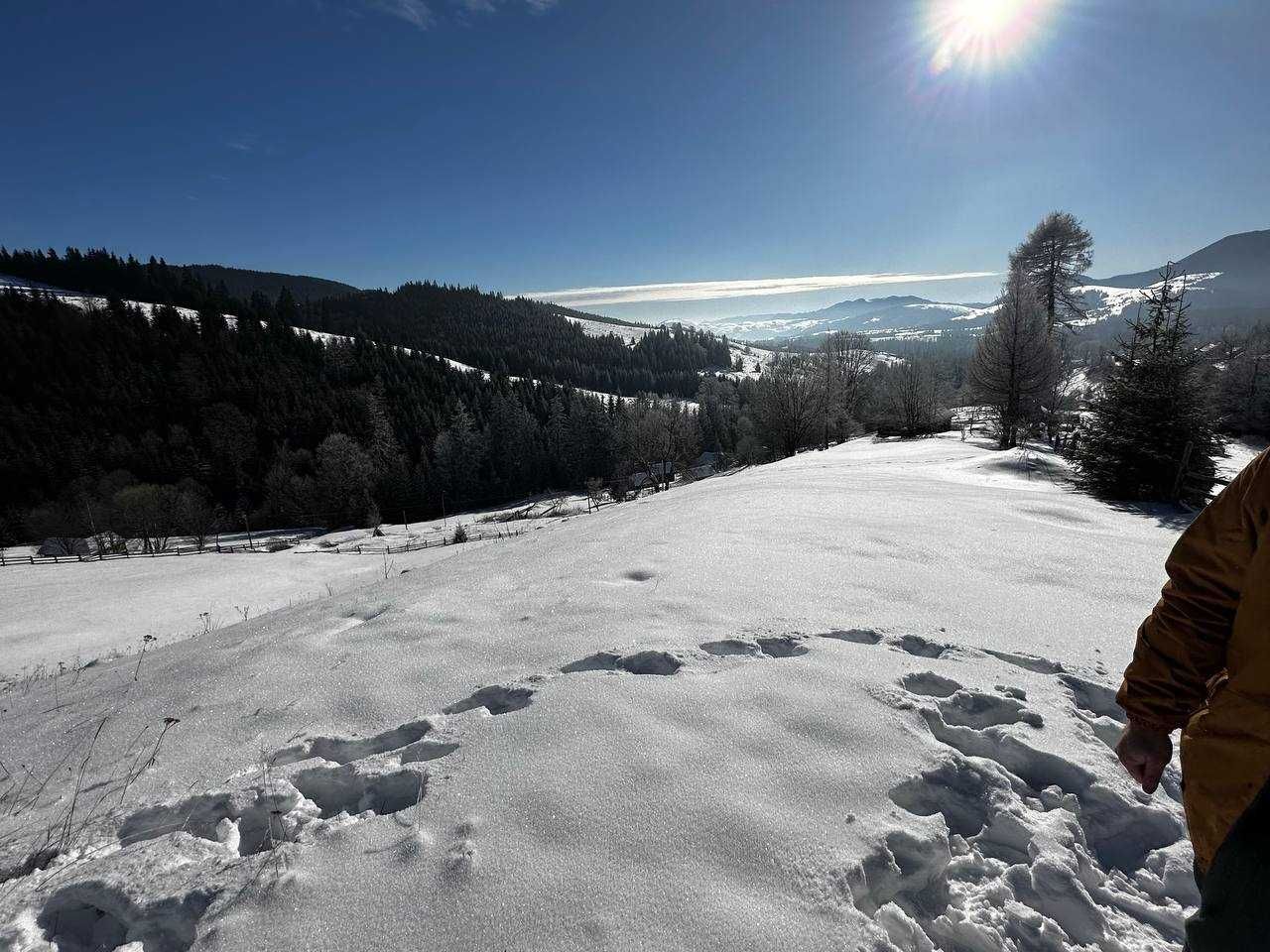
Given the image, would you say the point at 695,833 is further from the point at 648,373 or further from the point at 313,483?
the point at 648,373

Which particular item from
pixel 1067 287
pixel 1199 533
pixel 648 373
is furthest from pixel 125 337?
pixel 1067 287

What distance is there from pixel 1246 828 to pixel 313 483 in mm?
68842

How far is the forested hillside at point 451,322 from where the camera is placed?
107812 millimetres

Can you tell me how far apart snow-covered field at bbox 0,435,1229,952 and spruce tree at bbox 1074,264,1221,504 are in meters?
10.7

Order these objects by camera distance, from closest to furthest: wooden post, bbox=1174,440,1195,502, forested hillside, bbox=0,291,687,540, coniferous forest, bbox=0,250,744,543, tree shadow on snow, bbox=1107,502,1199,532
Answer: tree shadow on snow, bbox=1107,502,1199,532
wooden post, bbox=1174,440,1195,502
coniferous forest, bbox=0,250,744,543
forested hillside, bbox=0,291,687,540

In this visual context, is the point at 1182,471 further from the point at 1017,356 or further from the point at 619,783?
the point at 1017,356

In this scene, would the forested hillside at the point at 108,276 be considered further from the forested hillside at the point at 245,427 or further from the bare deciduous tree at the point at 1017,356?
the bare deciduous tree at the point at 1017,356

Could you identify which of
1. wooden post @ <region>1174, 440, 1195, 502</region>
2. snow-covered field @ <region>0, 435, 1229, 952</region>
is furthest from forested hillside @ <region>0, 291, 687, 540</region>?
wooden post @ <region>1174, 440, 1195, 502</region>

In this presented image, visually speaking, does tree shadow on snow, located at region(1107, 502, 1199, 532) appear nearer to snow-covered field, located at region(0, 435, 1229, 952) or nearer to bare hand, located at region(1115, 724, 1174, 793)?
snow-covered field, located at region(0, 435, 1229, 952)

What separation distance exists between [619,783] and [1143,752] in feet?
6.85

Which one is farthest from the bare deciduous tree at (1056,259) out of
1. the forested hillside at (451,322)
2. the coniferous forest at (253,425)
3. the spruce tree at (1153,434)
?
the forested hillside at (451,322)

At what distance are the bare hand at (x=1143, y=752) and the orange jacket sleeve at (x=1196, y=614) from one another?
0.05 m

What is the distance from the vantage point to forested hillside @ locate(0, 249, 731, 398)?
108m

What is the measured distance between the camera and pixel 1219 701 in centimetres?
148
